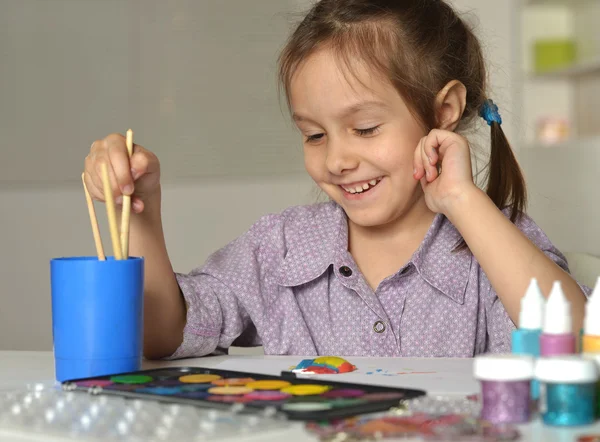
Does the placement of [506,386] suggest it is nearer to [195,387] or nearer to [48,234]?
[195,387]

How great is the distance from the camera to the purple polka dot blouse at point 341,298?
1.22m

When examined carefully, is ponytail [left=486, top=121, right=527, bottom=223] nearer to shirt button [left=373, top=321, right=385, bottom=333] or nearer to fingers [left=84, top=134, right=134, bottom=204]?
shirt button [left=373, top=321, right=385, bottom=333]

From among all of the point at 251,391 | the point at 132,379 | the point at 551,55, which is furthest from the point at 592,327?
the point at 551,55

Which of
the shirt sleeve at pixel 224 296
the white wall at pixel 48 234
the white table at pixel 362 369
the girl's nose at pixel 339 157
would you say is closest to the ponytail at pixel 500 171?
the girl's nose at pixel 339 157

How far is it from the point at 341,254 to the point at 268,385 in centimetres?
58

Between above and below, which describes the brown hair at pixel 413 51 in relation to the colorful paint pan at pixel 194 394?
above

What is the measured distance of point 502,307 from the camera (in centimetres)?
114

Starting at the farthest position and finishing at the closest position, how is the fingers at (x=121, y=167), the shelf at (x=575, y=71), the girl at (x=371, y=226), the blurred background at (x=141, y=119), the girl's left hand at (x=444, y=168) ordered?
1. the shelf at (x=575, y=71)
2. the blurred background at (x=141, y=119)
3. the girl at (x=371, y=226)
4. the girl's left hand at (x=444, y=168)
5. the fingers at (x=121, y=167)

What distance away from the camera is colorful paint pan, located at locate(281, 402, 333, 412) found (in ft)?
2.01

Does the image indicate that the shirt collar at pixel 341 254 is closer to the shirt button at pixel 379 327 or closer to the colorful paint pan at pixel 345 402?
the shirt button at pixel 379 327

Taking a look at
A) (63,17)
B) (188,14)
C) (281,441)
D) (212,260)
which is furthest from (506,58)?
(281,441)

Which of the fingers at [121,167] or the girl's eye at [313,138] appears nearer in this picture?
the fingers at [121,167]

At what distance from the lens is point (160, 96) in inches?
108

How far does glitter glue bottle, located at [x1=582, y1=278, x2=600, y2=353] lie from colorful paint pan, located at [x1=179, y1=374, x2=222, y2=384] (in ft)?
1.03
